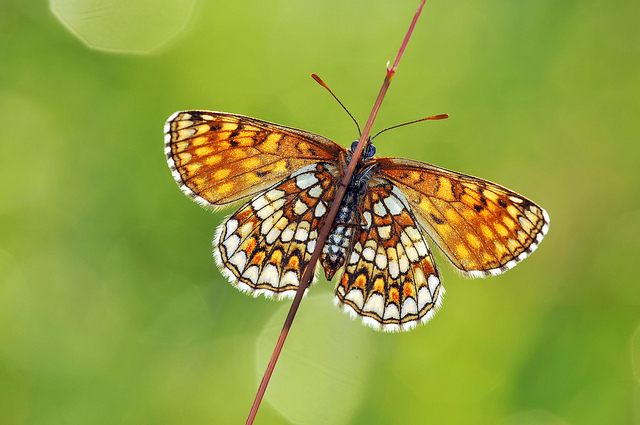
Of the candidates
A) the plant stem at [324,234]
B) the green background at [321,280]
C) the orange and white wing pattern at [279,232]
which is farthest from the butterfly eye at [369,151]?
the green background at [321,280]

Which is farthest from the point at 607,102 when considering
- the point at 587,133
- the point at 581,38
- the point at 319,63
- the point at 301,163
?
the point at 301,163

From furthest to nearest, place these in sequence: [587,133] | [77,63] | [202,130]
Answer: [587,133]
[77,63]
[202,130]

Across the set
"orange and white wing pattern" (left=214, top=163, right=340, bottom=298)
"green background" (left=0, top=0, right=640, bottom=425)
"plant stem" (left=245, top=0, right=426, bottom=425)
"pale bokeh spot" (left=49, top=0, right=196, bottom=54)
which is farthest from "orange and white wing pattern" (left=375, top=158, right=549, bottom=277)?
"pale bokeh spot" (left=49, top=0, right=196, bottom=54)

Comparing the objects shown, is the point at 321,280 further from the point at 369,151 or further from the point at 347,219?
the point at 369,151

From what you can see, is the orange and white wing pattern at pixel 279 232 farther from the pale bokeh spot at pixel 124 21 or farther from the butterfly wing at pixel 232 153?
the pale bokeh spot at pixel 124 21

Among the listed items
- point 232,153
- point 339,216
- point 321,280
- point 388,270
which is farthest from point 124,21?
point 388,270

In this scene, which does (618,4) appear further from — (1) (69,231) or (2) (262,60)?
(1) (69,231)

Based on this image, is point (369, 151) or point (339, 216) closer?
point (369, 151)
